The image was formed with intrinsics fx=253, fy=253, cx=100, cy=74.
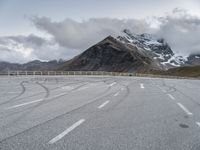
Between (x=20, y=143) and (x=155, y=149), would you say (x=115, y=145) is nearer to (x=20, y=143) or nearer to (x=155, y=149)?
(x=155, y=149)

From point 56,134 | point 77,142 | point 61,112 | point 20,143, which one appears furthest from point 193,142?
point 61,112

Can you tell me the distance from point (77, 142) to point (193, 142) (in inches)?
98.8

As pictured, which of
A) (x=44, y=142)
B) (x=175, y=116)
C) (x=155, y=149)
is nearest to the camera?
(x=155, y=149)

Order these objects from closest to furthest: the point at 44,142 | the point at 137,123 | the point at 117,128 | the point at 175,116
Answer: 1. the point at 44,142
2. the point at 117,128
3. the point at 137,123
4. the point at 175,116

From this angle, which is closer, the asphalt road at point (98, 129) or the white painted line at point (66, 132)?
the asphalt road at point (98, 129)

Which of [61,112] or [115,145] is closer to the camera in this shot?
[115,145]

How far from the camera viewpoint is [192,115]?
28.4 ft

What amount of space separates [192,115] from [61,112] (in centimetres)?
452

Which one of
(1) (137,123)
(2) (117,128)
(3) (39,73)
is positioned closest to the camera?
(2) (117,128)

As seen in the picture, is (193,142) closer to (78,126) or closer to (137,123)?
(137,123)

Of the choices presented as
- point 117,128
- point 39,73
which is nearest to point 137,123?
point 117,128

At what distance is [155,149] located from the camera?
4973 millimetres

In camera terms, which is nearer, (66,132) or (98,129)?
(66,132)

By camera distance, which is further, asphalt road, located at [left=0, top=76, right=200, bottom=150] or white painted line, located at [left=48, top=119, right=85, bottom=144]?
white painted line, located at [left=48, top=119, right=85, bottom=144]
